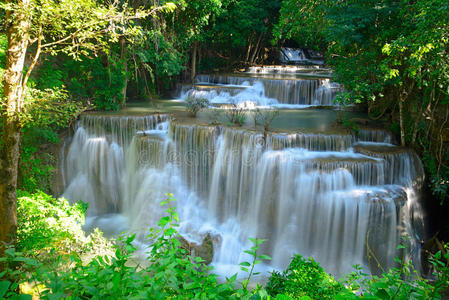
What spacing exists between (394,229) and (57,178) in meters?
10.1

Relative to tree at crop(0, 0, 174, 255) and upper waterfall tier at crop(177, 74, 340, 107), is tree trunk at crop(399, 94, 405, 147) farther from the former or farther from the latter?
tree at crop(0, 0, 174, 255)

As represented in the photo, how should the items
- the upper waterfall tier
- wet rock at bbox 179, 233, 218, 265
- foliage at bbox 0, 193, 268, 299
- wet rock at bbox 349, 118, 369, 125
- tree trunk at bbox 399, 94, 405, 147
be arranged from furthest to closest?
the upper waterfall tier → wet rock at bbox 349, 118, 369, 125 → tree trunk at bbox 399, 94, 405, 147 → wet rock at bbox 179, 233, 218, 265 → foliage at bbox 0, 193, 268, 299

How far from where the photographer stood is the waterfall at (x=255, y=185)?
25.5 feet

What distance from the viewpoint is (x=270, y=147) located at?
29.2 ft

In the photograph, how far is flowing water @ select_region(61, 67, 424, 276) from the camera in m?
7.77

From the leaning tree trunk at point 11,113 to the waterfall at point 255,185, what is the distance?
4.56 m

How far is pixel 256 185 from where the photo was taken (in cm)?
891

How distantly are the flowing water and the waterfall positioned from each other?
0.03 meters

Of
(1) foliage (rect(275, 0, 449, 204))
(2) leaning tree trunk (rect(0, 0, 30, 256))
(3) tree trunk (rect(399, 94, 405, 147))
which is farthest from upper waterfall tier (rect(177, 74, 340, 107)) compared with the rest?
(2) leaning tree trunk (rect(0, 0, 30, 256))

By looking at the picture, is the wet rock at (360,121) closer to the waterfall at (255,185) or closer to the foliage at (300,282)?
the waterfall at (255,185)

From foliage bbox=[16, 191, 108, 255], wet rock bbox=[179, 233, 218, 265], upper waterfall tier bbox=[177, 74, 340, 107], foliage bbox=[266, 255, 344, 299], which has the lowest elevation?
wet rock bbox=[179, 233, 218, 265]

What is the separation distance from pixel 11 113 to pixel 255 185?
5.98 meters

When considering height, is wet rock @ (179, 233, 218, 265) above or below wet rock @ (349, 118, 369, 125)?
below

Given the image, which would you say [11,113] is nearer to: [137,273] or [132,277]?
[137,273]
